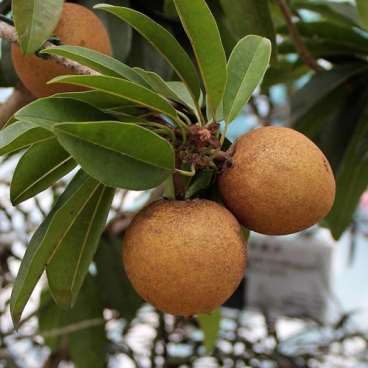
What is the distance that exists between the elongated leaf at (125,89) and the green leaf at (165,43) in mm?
61

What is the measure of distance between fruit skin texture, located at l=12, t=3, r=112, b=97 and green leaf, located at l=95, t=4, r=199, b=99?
72 millimetres

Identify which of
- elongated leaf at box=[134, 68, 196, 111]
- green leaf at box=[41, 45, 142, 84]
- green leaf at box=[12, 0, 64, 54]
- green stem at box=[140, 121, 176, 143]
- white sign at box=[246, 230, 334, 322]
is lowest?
white sign at box=[246, 230, 334, 322]

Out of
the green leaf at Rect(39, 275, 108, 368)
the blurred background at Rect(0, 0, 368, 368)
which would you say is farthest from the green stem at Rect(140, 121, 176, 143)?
the green leaf at Rect(39, 275, 108, 368)

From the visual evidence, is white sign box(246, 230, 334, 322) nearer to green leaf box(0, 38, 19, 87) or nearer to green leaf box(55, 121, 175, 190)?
green leaf box(0, 38, 19, 87)

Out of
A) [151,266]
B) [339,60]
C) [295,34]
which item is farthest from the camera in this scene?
[339,60]

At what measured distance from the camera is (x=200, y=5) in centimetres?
51

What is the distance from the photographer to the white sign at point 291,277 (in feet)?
4.15

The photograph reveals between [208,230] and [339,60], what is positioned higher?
[208,230]

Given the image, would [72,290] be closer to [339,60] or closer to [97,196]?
[97,196]

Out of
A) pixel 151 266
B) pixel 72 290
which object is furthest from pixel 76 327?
pixel 151 266

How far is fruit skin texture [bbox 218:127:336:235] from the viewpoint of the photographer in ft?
1.62

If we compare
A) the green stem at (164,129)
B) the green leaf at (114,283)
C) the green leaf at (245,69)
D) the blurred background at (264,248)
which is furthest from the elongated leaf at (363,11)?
the green leaf at (114,283)

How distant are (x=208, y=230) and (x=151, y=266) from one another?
0.04m

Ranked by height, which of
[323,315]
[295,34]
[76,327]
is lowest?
[323,315]
